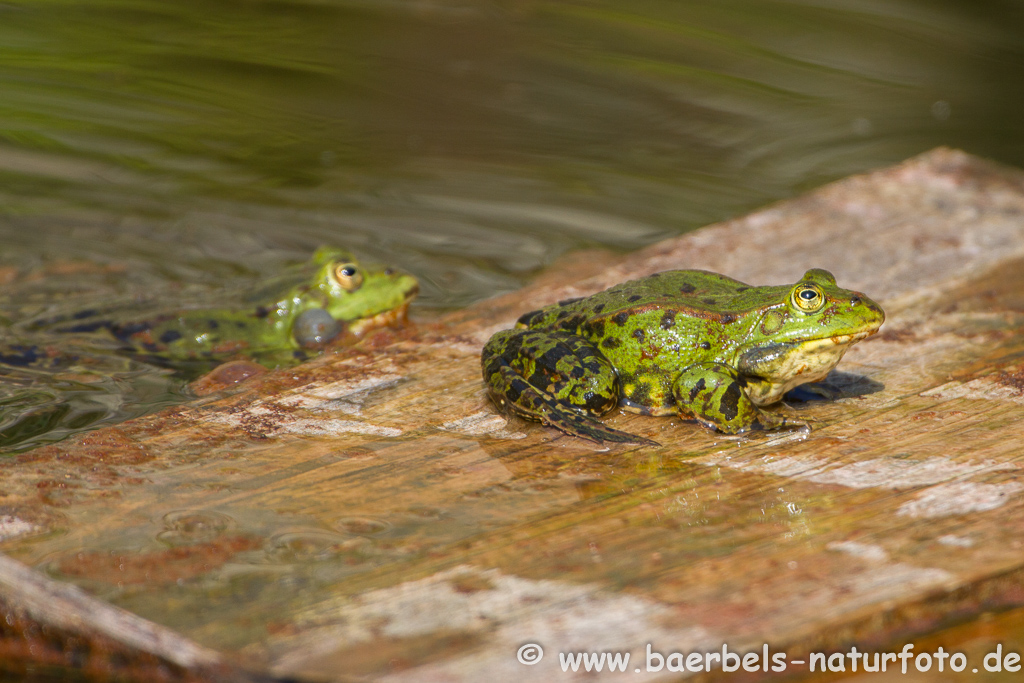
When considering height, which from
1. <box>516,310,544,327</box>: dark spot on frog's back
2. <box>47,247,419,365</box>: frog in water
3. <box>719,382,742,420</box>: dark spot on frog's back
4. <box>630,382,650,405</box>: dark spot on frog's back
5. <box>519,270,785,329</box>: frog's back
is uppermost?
<box>519,270,785,329</box>: frog's back

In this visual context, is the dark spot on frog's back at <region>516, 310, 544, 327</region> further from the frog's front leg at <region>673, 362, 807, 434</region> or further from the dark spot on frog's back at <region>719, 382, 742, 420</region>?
the dark spot on frog's back at <region>719, 382, 742, 420</region>

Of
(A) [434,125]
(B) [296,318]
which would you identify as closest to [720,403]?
(B) [296,318]

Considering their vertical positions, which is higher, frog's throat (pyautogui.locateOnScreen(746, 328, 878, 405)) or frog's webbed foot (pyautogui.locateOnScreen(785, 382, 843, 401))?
frog's throat (pyautogui.locateOnScreen(746, 328, 878, 405))

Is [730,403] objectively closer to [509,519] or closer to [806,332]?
[806,332]

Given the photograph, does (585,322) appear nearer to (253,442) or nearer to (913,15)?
(253,442)

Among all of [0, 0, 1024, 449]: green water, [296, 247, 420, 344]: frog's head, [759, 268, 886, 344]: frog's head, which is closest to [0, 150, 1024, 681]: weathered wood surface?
[759, 268, 886, 344]: frog's head

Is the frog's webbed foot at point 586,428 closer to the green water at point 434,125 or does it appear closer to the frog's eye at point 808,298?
the frog's eye at point 808,298

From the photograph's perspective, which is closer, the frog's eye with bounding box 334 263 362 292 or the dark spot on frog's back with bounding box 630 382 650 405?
the dark spot on frog's back with bounding box 630 382 650 405
